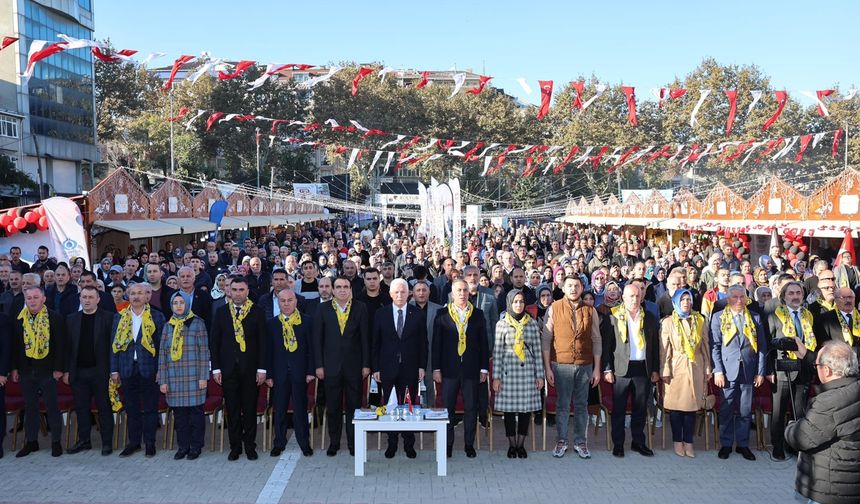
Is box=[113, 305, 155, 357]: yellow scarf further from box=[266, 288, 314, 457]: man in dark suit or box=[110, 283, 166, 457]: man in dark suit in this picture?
box=[266, 288, 314, 457]: man in dark suit

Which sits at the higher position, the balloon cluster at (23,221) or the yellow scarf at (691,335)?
the balloon cluster at (23,221)

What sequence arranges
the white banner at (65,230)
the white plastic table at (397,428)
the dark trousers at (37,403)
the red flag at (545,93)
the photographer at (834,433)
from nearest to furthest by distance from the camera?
the photographer at (834,433), the white plastic table at (397,428), the dark trousers at (37,403), the white banner at (65,230), the red flag at (545,93)

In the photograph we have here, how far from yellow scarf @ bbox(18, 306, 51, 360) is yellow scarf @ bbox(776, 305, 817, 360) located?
19.9ft

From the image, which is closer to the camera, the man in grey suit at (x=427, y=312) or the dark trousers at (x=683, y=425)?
the dark trousers at (x=683, y=425)

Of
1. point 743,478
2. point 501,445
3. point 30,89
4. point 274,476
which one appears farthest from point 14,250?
point 30,89

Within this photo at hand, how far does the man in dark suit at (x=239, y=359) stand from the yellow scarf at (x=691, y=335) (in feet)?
11.2

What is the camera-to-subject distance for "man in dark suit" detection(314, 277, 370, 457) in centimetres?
636

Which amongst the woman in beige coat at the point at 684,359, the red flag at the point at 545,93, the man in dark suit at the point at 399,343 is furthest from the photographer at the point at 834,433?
the red flag at the point at 545,93

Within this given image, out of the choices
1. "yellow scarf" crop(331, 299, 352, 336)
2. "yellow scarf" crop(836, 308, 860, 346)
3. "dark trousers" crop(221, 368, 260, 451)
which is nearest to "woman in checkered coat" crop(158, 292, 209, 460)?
"dark trousers" crop(221, 368, 260, 451)

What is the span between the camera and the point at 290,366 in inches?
252

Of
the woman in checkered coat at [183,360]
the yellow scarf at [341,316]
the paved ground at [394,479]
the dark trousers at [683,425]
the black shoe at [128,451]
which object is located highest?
the yellow scarf at [341,316]

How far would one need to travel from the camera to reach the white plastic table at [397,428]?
592 centimetres

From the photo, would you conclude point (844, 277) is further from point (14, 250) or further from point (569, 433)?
point (14, 250)

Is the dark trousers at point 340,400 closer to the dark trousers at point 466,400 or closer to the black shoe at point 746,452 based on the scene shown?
the dark trousers at point 466,400
